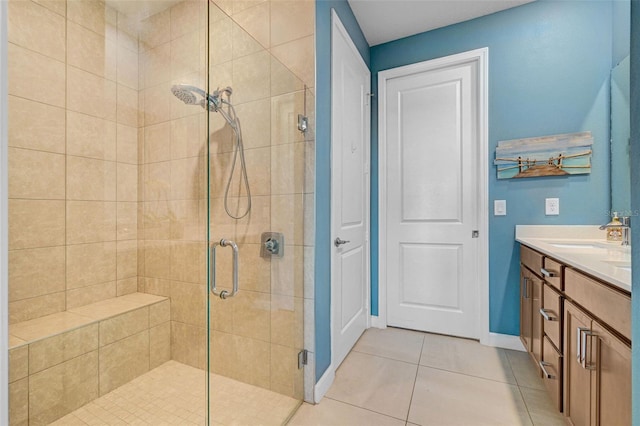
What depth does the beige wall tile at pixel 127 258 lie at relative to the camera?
5.62 feet

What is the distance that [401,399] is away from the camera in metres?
1.64

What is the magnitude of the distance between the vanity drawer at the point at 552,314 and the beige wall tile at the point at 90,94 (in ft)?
8.22

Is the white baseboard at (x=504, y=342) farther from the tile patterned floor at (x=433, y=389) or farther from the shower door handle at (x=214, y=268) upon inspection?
the shower door handle at (x=214, y=268)

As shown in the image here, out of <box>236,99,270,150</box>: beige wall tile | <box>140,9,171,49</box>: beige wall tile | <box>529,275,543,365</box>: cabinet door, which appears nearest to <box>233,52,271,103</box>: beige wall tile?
<box>236,99,270,150</box>: beige wall tile

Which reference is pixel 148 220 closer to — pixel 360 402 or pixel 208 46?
pixel 208 46

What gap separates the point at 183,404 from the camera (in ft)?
4.82

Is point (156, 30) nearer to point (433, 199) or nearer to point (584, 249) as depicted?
point (433, 199)

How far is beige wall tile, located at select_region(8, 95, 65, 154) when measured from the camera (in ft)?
3.81

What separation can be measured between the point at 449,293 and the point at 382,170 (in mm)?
1206

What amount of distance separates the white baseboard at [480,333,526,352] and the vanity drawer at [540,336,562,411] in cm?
69

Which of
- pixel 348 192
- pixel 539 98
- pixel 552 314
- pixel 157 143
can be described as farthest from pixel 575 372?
pixel 157 143

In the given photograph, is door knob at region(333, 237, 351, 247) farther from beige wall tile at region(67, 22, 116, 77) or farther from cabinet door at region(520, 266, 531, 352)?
beige wall tile at region(67, 22, 116, 77)

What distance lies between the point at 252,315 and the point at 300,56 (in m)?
1.42

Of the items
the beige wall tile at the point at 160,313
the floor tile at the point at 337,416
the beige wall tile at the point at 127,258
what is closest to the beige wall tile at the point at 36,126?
the beige wall tile at the point at 127,258
